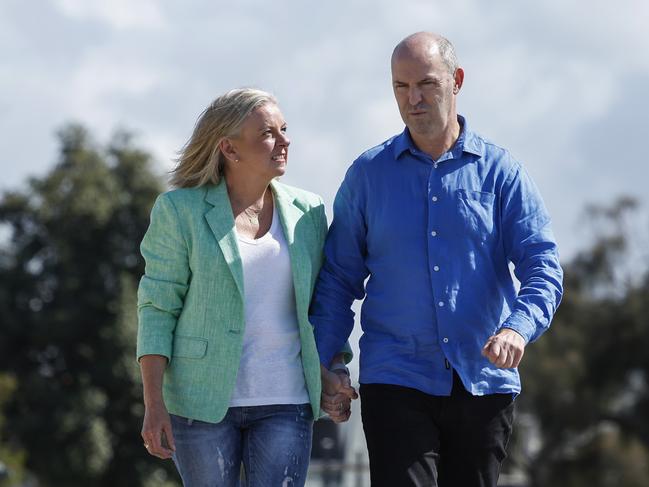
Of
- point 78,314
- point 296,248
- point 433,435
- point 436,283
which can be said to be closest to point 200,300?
point 296,248

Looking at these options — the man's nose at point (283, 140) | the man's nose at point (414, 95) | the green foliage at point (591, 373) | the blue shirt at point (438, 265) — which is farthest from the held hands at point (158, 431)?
the green foliage at point (591, 373)

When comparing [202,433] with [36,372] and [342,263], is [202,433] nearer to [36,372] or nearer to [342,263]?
[342,263]

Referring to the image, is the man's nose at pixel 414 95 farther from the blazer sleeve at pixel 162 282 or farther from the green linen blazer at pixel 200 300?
the blazer sleeve at pixel 162 282

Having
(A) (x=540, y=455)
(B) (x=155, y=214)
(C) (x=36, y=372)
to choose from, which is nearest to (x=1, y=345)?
(C) (x=36, y=372)

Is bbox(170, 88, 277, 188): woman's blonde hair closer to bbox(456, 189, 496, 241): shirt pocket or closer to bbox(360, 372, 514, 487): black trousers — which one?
bbox(456, 189, 496, 241): shirt pocket

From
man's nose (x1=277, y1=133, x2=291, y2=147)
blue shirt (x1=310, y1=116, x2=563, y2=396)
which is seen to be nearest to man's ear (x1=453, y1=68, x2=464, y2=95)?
blue shirt (x1=310, y1=116, x2=563, y2=396)

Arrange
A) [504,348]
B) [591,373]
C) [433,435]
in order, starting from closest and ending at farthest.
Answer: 1. [504,348]
2. [433,435]
3. [591,373]

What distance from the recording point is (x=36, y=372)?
1400 inches

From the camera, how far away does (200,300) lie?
501 cm

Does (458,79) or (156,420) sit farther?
(458,79)

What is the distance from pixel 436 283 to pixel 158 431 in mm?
1104

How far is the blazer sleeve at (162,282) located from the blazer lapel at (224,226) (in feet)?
0.43

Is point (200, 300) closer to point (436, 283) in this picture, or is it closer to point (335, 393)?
point (335, 393)

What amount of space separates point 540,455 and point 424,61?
4009 cm
